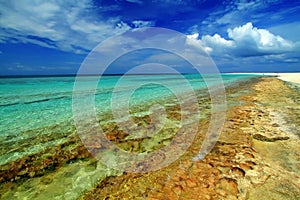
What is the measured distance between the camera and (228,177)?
3.43 m

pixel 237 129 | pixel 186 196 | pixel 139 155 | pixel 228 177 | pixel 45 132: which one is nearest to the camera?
pixel 186 196

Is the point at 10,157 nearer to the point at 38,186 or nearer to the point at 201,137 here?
the point at 38,186

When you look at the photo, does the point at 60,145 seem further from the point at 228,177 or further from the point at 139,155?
the point at 228,177

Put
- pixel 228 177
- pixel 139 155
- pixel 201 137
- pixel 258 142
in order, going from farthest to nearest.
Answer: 1. pixel 201 137
2. pixel 258 142
3. pixel 139 155
4. pixel 228 177

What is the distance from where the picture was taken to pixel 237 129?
20.0 ft

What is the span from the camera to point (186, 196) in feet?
9.75

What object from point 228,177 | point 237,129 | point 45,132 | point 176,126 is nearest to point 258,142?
point 237,129

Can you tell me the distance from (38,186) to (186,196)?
2.82m

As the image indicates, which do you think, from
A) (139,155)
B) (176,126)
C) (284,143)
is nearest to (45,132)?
(139,155)

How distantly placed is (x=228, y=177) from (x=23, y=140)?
6261 mm

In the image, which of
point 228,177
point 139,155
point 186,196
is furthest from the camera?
point 139,155

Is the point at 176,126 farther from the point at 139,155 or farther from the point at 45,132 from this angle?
the point at 45,132

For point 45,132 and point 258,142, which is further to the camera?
point 45,132

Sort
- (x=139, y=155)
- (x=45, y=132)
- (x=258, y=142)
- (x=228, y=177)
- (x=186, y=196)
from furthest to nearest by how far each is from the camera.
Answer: (x=45, y=132)
(x=258, y=142)
(x=139, y=155)
(x=228, y=177)
(x=186, y=196)
